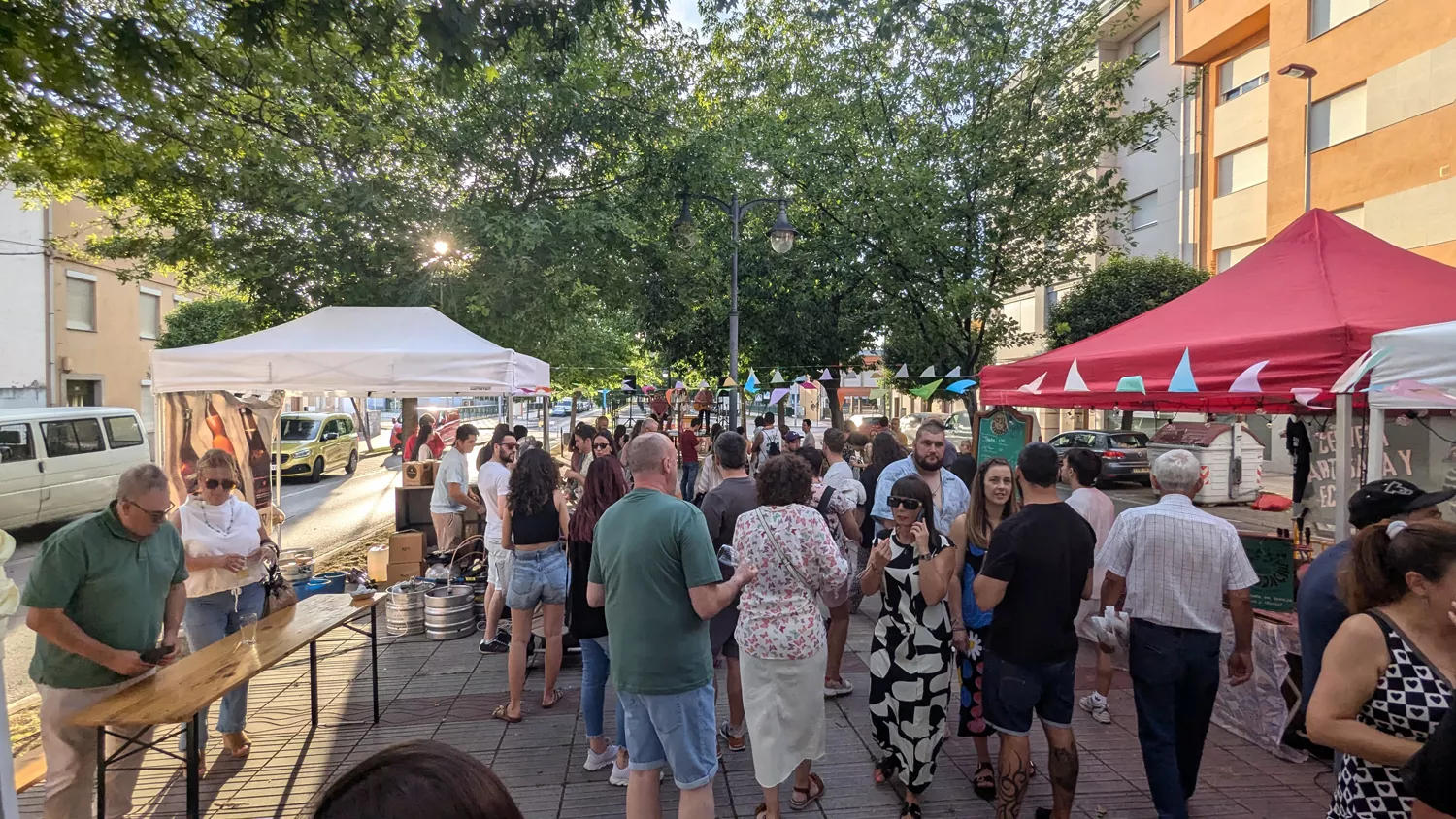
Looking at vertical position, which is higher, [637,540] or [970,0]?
[970,0]

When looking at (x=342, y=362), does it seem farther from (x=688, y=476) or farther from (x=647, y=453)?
(x=688, y=476)

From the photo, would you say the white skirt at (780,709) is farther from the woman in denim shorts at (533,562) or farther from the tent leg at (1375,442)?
the tent leg at (1375,442)

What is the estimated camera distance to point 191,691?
3.13 meters

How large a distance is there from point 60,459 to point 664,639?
13.1m

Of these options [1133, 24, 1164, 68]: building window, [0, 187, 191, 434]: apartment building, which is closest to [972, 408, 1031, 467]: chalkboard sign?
[0, 187, 191, 434]: apartment building

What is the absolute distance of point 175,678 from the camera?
3.29 m

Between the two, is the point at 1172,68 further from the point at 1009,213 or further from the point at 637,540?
the point at 637,540

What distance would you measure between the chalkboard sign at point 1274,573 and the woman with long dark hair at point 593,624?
4.25 meters

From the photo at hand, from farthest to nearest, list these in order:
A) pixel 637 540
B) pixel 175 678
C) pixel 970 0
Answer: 1. pixel 970 0
2. pixel 175 678
3. pixel 637 540

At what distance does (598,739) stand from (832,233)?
10.9 meters

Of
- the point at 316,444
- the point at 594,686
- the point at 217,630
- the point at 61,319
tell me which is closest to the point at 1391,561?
the point at 594,686

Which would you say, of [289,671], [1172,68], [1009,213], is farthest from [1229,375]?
[1172,68]

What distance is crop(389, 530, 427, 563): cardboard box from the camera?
7996 millimetres

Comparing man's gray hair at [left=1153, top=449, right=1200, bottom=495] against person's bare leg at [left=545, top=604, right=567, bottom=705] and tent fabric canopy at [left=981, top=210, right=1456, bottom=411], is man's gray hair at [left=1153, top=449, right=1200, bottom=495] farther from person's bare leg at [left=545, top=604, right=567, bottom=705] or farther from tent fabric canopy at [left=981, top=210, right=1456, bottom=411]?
person's bare leg at [left=545, top=604, right=567, bottom=705]
